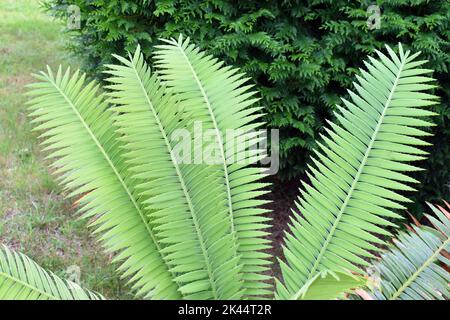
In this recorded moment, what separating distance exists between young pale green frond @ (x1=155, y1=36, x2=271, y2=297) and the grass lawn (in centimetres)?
110

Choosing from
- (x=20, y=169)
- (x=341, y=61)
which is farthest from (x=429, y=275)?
(x=20, y=169)

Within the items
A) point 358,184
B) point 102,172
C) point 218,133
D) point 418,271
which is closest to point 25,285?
point 102,172

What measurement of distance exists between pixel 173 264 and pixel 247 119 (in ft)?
1.68

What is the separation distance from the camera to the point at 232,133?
1.54 m

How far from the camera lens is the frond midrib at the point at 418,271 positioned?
139 centimetres

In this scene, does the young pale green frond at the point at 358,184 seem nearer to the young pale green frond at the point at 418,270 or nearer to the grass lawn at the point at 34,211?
the young pale green frond at the point at 418,270

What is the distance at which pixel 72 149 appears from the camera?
1413mm

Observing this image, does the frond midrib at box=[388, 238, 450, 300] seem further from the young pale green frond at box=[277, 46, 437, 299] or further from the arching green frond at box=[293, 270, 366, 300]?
the arching green frond at box=[293, 270, 366, 300]

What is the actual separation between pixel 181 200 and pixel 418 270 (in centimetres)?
71

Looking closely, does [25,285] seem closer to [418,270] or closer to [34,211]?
[418,270]

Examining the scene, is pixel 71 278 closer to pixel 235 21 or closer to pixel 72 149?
pixel 72 149

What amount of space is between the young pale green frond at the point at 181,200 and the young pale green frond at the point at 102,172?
48 mm

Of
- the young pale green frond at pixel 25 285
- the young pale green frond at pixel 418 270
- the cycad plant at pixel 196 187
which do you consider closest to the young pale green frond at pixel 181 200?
the cycad plant at pixel 196 187
